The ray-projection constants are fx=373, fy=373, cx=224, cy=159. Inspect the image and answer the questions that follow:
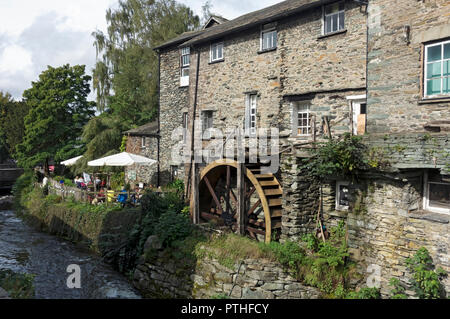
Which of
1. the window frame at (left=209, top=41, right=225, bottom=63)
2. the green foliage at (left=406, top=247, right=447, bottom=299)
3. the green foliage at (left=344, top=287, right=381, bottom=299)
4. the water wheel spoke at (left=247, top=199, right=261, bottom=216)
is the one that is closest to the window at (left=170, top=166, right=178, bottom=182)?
the window frame at (left=209, top=41, right=225, bottom=63)

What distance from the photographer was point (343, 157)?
7629 millimetres

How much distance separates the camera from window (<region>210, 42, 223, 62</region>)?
44.6 feet

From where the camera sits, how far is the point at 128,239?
11727mm

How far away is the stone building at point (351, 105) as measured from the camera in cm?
→ 689

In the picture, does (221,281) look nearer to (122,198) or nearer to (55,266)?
(55,266)

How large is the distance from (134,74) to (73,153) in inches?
245

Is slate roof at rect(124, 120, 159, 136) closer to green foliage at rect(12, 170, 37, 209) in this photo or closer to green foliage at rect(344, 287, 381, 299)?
green foliage at rect(12, 170, 37, 209)

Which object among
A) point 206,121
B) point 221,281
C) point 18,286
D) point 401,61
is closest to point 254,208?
point 221,281

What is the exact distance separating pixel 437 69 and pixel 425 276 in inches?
149

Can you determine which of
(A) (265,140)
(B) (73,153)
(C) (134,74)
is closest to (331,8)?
(A) (265,140)

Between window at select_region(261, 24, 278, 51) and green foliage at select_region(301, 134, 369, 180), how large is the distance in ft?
16.3

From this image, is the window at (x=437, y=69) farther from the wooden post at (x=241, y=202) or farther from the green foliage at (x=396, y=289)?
the wooden post at (x=241, y=202)

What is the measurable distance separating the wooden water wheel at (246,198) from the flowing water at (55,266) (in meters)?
3.57

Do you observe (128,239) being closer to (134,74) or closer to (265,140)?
(265,140)
